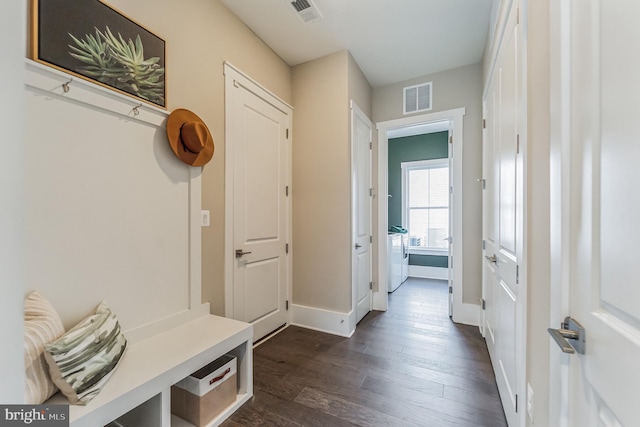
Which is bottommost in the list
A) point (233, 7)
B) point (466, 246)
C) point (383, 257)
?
point (383, 257)

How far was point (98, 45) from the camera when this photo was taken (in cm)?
132

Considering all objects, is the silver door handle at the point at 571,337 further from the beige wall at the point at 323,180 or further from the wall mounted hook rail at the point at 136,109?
the wall mounted hook rail at the point at 136,109

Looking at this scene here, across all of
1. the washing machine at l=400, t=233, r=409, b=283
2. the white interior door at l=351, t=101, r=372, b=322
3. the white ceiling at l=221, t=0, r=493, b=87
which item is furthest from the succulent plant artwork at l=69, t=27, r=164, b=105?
the washing machine at l=400, t=233, r=409, b=283

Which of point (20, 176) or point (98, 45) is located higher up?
point (98, 45)

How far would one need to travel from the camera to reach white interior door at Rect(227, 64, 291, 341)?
7.20 feet

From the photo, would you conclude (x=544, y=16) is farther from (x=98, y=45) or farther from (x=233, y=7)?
(x=233, y=7)

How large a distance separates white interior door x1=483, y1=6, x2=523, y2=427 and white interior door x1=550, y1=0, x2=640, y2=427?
584 millimetres

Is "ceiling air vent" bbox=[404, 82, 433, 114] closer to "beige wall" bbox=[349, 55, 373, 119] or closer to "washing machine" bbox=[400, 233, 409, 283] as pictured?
"beige wall" bbox=[349, 55, 373, 119]

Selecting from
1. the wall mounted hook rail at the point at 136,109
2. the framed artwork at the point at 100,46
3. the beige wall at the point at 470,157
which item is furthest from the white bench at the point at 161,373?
the beige wall at the point at 470,157

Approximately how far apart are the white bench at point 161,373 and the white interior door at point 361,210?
1380mm

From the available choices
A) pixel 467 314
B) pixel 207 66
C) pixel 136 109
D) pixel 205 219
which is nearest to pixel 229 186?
pixel 205 219

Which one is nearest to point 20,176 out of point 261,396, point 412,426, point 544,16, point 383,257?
point 544,16

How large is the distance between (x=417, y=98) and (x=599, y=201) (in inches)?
116

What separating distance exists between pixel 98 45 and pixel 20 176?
1.37 metres
